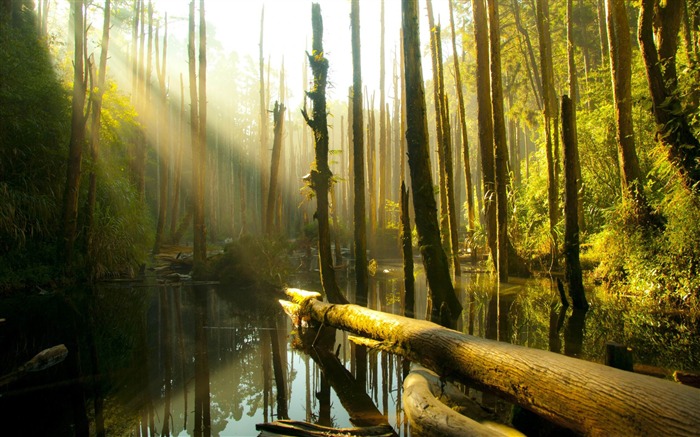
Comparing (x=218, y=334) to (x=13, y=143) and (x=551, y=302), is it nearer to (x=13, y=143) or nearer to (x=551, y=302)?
(x=551, y=302)

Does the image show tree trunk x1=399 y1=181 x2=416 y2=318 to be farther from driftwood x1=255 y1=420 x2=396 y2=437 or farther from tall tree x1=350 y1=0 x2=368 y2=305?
driftwood x1=255 y1=420 x2=396 y2=437

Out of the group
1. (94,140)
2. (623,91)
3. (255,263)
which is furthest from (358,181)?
(94,140)

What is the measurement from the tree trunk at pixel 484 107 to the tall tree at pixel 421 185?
430 centimetres

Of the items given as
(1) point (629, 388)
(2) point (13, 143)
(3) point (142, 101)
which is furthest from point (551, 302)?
(3) point (142, 101)

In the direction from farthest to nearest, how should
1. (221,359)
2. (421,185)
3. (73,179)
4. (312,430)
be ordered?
(73,179), (421,185), (221,359), (312,430)

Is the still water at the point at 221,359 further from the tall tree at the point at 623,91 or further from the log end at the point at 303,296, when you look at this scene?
the tall tree at the point at 623,91

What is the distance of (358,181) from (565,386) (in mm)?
8087

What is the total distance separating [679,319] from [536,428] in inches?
221

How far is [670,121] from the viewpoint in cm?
761

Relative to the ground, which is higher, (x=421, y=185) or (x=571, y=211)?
(x=421, y=185)

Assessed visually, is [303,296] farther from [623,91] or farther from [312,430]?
[623,91]

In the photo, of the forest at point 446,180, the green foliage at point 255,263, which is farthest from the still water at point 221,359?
the green foliage at point 255,263

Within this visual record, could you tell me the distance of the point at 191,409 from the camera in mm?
4461

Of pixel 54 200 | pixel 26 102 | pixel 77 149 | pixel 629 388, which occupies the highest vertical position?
pixel 26 102
